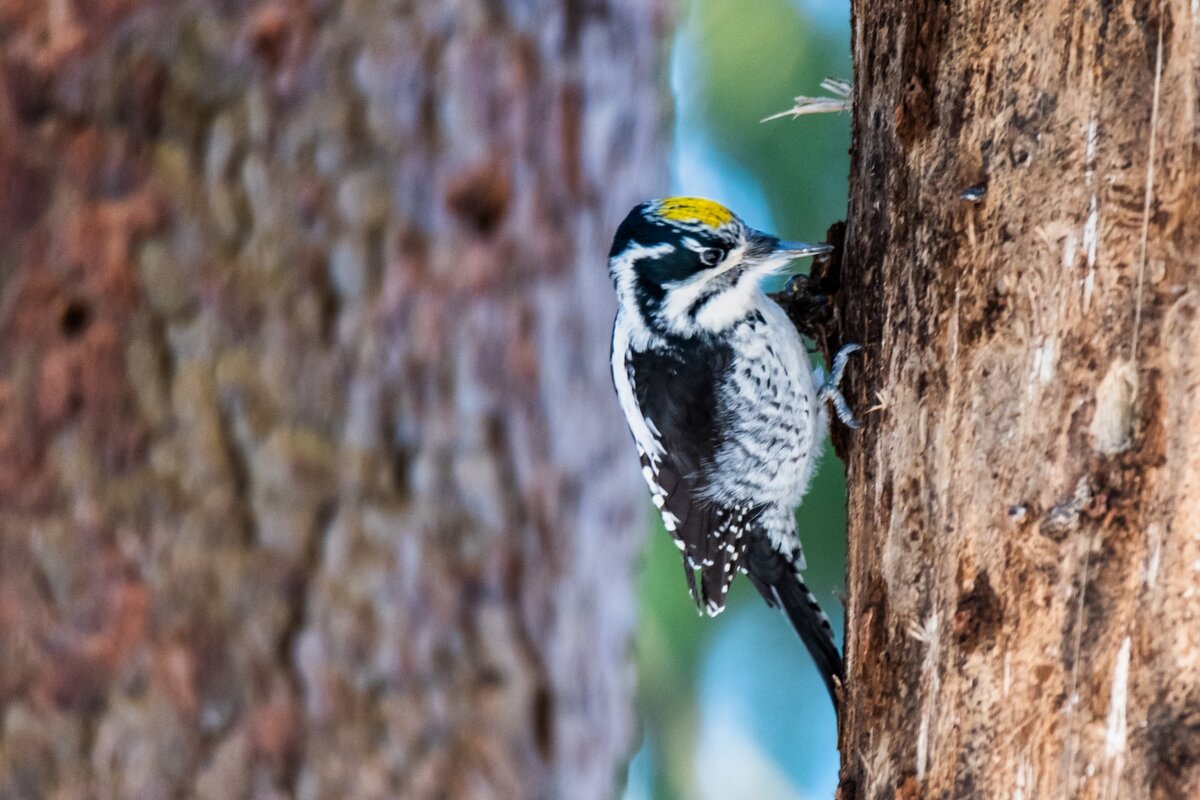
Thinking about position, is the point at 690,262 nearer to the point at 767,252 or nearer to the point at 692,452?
the point at 767,252

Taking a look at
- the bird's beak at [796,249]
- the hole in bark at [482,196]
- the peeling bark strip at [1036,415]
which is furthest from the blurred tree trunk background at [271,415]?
the bird's beak at [796,249]

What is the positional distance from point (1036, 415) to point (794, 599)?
937 mm

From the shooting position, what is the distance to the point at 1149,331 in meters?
1.18

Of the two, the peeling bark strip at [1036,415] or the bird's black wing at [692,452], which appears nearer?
the peeling bark strip at [1036,415]

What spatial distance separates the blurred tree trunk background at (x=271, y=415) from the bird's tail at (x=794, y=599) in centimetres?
98

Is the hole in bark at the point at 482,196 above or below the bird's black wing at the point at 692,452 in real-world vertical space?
above

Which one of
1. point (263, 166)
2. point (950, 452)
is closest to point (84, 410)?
point (263, 166)

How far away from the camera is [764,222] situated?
250 cm

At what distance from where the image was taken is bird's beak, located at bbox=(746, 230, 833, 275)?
1.85 m

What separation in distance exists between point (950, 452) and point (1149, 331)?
252mm

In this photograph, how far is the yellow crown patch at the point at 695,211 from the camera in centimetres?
190

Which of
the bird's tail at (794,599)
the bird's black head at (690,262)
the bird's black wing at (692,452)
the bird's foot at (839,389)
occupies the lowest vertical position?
the bird's tail at (794,599)

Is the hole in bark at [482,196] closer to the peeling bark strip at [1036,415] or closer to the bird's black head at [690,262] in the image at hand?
the peeling bark strip at [1036,415]

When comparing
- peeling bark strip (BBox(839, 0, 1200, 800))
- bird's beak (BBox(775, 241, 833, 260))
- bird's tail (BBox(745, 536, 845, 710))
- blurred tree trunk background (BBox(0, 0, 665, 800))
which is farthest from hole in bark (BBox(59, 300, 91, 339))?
bird's tail (BBox(745, 536, 845, 710))
